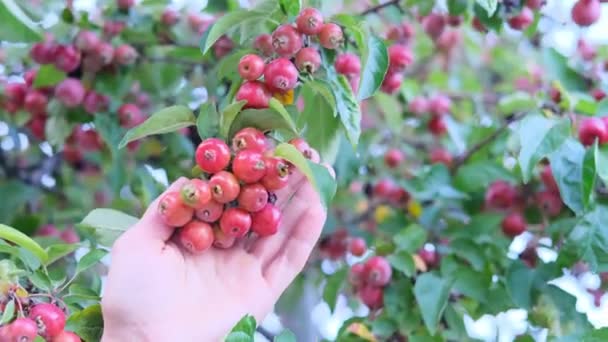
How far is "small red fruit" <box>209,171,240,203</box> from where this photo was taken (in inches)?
39.8

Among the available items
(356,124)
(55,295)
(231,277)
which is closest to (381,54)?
(356,124)

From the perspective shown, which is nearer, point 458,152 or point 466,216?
point 466,216

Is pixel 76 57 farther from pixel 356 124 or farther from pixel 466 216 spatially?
pixel 466 216

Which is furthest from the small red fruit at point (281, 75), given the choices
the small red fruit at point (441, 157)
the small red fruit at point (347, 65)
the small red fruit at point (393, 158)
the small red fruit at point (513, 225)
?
the small red fruit at point (393, 158)

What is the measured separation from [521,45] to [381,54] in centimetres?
181

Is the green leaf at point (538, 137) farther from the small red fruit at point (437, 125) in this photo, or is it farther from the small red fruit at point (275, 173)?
the small red fruit at point (437, 125)

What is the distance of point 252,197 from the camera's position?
3.35 feet

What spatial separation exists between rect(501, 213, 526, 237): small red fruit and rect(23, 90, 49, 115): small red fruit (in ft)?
3.03

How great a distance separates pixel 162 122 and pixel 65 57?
0.61 meters

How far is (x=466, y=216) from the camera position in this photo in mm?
1819

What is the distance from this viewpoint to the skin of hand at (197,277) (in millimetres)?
964

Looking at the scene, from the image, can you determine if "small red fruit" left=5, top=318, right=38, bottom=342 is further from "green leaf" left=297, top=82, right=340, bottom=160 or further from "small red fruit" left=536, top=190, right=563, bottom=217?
"small red fruit" left=536, top=190, right=563, bottom=217

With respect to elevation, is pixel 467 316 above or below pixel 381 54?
below

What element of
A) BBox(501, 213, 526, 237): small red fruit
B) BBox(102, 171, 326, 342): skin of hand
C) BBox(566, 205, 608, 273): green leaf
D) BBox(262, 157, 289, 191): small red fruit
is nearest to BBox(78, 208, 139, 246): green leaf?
BBox(102, 171, 326, 342): skin of hand
